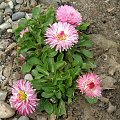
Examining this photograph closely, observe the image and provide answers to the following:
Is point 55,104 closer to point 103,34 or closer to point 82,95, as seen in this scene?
point 82,95

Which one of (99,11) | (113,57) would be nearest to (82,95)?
(113,57)

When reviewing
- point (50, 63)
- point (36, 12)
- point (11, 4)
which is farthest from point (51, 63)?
point (11, 4)

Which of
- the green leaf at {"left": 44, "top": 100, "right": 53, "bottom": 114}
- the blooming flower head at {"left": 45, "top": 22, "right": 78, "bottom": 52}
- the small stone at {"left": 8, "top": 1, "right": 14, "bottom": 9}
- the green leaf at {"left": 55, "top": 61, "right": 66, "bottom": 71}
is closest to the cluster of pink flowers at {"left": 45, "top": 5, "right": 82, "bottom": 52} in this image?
the blooming flower head at {"left": 45, "top": 22, "right": 78, "bottom": 52}

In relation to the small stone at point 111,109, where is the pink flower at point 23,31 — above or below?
above

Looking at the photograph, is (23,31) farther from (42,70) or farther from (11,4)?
(11,4)

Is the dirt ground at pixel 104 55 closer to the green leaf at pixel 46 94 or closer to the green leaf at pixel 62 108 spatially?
the green leaf at pixel 62 108

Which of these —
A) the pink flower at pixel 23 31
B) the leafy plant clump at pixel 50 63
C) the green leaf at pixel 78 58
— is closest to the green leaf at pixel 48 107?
the leafy plant clump at pixel 50 63

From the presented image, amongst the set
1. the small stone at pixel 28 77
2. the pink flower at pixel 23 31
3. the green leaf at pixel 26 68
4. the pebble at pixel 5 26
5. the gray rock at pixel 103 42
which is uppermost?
the pink flower at pixel 23 31

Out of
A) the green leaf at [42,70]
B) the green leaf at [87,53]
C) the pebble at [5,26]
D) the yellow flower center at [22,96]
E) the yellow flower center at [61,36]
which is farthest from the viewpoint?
the pebble at [5,26]
